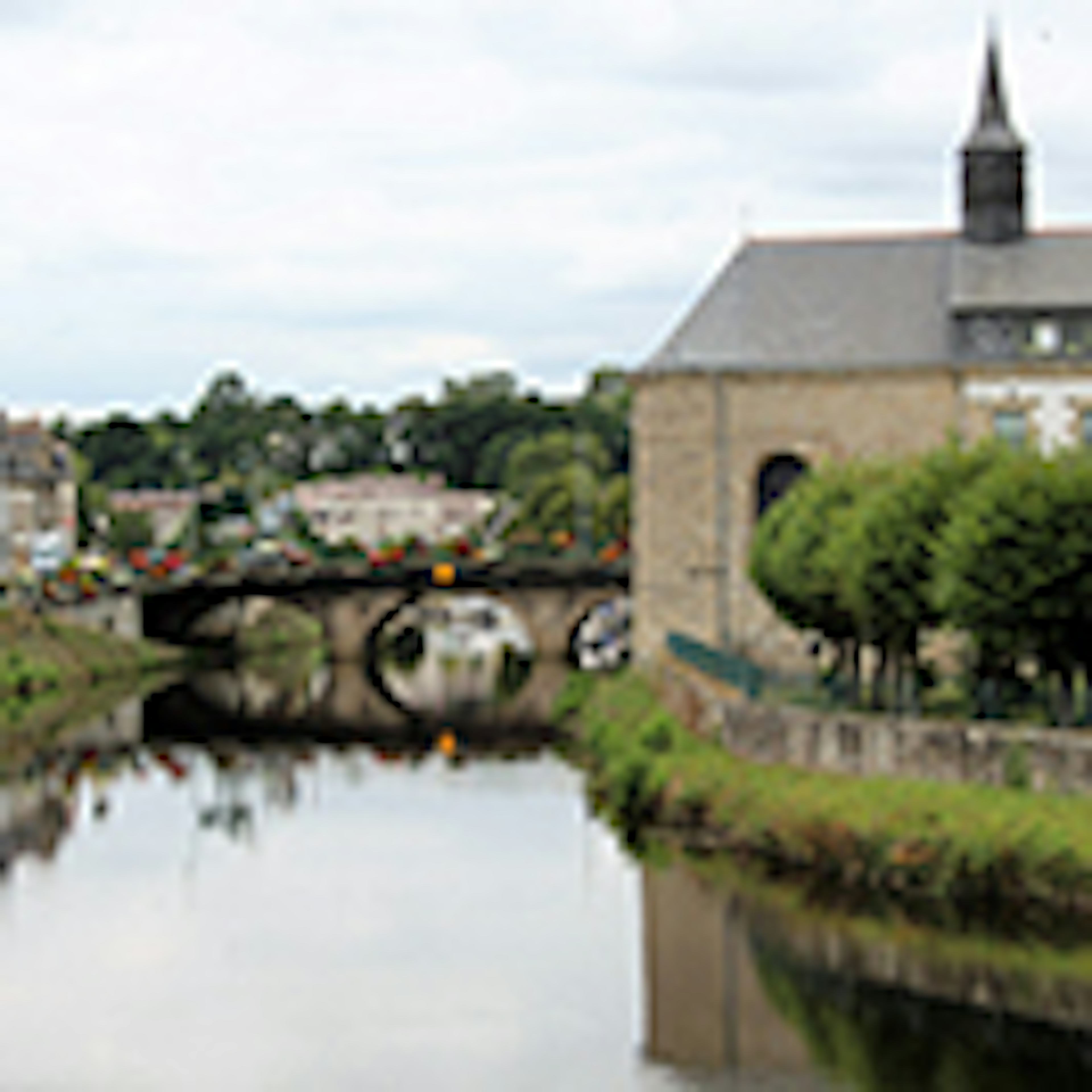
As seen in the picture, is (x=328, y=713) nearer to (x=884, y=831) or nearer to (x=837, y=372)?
(x=837, y=372)

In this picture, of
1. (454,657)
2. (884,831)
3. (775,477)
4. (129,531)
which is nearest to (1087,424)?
(775,477)

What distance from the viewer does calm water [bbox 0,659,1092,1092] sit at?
2678 cm

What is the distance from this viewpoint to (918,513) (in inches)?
1501

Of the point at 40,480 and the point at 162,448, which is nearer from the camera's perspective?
the point at 40,480

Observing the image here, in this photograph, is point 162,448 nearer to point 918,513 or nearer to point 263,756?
point 263,756

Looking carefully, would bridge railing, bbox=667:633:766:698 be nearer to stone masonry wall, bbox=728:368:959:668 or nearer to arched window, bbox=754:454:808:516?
stone masonry wall, bbox=728:368:959:668

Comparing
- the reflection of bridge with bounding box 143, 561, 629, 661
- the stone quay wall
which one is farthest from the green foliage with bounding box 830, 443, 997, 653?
the reflection of bridge with bounding box 143, 561, 629, 661

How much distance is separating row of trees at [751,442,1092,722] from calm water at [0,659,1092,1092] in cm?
547

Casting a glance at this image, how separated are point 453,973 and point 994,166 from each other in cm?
2728

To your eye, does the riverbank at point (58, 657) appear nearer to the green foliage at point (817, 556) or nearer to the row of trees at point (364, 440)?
the green foliage at point (817, 556)

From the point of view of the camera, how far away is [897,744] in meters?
36.2

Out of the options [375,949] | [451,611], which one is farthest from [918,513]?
[451,611]

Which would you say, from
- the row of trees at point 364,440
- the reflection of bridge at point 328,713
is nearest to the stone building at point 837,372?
the reflection of bridge at point 328,713

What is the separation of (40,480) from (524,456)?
34.0 m
